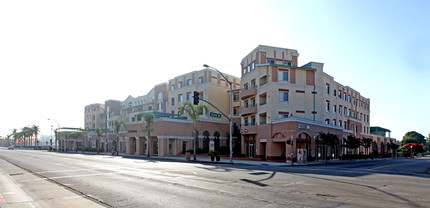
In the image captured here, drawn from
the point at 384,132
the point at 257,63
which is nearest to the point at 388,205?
the point at 257,63

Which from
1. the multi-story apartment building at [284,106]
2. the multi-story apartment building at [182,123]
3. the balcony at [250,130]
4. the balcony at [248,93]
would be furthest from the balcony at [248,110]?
the multi-story apartment building at [182,123]

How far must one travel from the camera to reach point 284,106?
42031 mm

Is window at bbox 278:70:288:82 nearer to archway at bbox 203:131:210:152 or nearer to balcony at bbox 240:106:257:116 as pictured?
balcony at bbox 240:106:257:116

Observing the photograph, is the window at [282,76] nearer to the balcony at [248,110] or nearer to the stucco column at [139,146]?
the balcony at [248,110]

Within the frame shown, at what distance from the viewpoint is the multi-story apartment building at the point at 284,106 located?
38.6 metres

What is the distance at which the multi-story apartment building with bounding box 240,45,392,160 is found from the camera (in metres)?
38.6

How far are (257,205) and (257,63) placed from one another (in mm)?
39580

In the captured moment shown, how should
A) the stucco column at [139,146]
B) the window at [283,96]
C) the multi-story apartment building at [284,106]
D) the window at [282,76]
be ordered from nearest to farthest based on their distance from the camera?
the multi-story apartment building at [284,106], the window at [283,96], the window at [282,76], the stucco column at [139,146]

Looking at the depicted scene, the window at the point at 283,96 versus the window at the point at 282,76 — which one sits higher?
the window at the point at 282,76

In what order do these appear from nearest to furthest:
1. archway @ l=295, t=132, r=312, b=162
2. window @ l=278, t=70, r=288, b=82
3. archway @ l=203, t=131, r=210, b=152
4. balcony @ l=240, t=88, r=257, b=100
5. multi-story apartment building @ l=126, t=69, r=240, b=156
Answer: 1. archway @ l=295, t=132, r=312, b=162
2. window @ l=278, t=70, r=288, b=82
3. balcony @ l=240, t=88, r=257, b=100
4. multi-story apartment building @ l=126, t=69, r=240, b=156
5. archway @ l=203, t=131, r=210, b=152

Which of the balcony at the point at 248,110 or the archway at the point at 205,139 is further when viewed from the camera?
the archway at the point at 205,139

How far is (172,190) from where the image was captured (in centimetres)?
1281

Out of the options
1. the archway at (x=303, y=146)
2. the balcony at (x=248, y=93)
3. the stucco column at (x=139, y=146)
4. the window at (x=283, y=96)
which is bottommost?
the stucco column at (x=139, y=146)

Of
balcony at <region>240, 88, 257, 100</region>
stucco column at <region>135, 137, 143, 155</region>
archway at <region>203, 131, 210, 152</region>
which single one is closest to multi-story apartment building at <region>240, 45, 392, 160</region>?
balcony at <region>240, 88, 257, 100</region>
